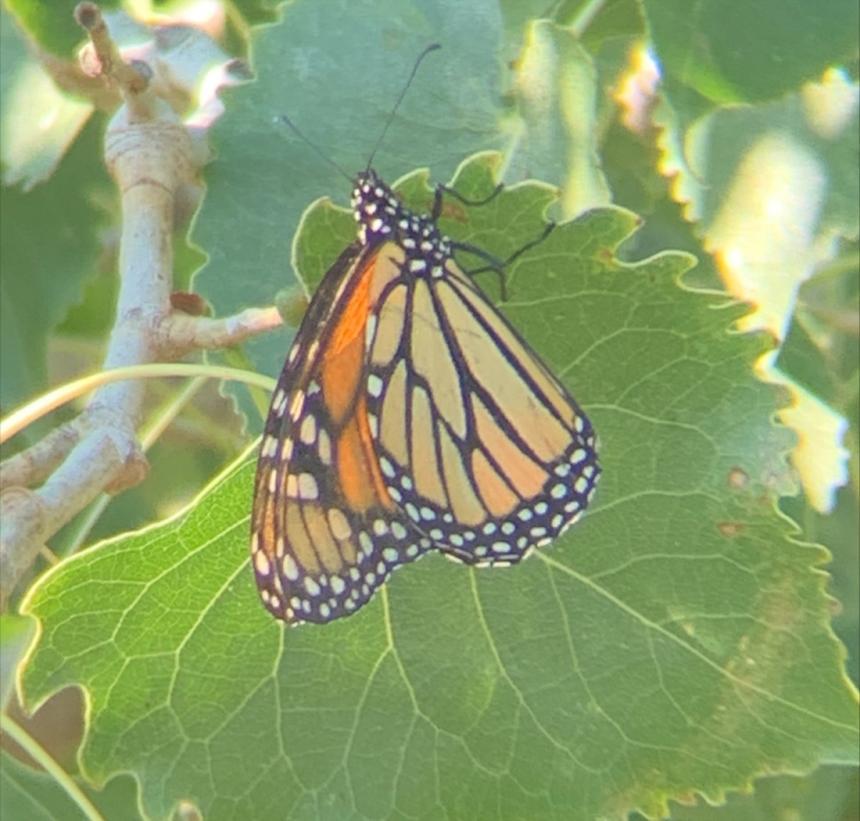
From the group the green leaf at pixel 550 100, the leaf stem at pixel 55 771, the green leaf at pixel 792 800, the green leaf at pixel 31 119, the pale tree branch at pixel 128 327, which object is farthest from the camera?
the green leaf at pixel 31 119

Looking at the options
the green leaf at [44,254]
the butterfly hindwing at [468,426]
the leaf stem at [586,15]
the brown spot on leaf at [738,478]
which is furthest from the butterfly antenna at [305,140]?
the green leaf at [44,254]

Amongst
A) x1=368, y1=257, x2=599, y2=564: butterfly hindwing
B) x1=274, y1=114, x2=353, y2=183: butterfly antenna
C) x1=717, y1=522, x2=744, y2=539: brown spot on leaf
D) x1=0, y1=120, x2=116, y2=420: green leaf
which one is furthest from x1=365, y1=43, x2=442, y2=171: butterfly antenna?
x1=0, y1=120, x2=116, y2=420: green leaf

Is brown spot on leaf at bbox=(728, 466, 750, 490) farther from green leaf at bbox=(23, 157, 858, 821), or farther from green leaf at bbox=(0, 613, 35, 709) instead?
green leaf at bbox=(0, 613, 35, 709)

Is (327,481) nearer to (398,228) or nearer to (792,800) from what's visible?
(398,228)

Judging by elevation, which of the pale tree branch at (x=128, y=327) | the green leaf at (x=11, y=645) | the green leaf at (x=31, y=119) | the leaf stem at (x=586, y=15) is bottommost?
the green leaf at (x=31, y=119)

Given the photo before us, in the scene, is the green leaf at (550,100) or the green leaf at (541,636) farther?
the green leaf at (550,100)

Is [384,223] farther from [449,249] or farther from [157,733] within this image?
[157,733]

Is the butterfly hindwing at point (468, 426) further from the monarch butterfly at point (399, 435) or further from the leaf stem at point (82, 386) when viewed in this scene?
the leaf stem at point (82, 386)

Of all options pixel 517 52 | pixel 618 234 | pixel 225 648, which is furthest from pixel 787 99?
pixel 225 648
